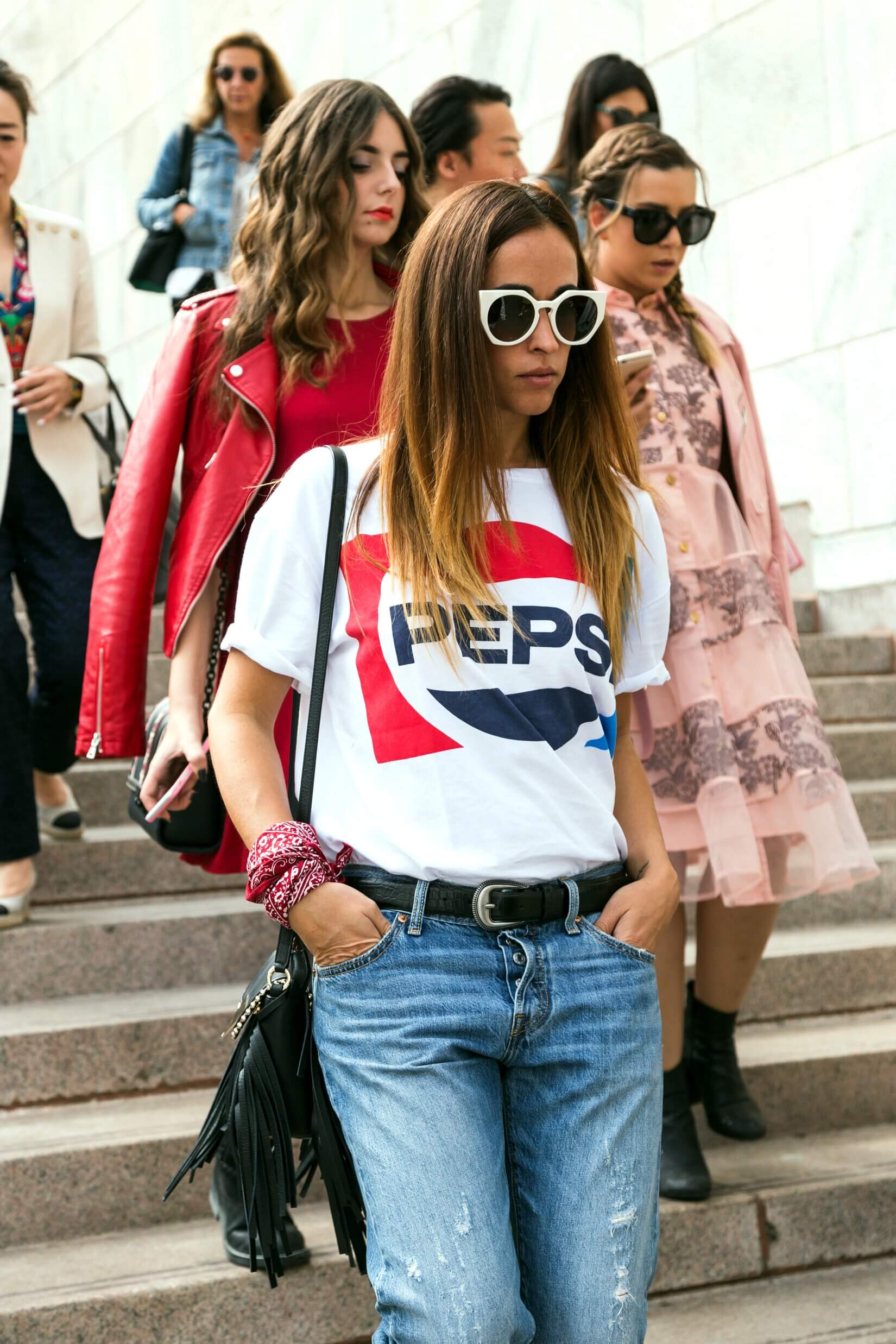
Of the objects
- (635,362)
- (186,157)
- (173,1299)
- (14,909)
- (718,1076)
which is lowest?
(173,1299)

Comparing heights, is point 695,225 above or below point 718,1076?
above

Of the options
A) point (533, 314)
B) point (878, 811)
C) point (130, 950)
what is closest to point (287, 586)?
point (533, 314)

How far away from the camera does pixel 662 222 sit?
3.18 meters

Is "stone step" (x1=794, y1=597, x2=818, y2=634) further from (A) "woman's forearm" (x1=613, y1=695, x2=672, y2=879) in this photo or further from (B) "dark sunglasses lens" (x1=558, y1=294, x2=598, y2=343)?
(B) "dark sunglasses lens" (x1=558, y1=294, x2=598, y2=343)

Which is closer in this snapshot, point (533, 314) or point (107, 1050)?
point (533, 314)

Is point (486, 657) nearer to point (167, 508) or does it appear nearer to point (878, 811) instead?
point (167, 508)

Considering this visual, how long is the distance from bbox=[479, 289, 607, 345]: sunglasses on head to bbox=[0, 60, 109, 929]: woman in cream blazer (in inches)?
86.8

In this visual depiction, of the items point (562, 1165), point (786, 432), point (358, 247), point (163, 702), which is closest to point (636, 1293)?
point (562, 1165)

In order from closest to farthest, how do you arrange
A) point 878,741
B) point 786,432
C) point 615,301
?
1. point 615,301
2. point 878,741
3. point 786,432

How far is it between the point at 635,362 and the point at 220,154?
387 cm

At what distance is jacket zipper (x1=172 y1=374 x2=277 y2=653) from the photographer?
264 cm

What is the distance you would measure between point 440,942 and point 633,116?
3849 millimetres

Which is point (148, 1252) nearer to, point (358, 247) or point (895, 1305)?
point (895, 1305)

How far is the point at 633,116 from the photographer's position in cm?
495
